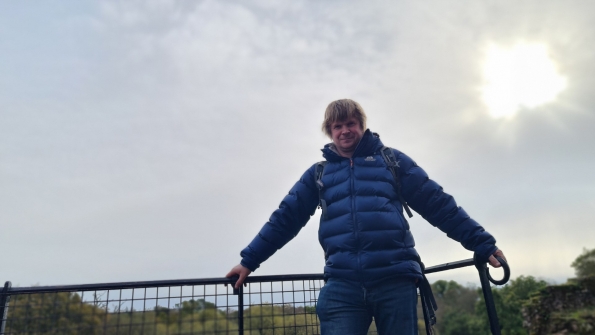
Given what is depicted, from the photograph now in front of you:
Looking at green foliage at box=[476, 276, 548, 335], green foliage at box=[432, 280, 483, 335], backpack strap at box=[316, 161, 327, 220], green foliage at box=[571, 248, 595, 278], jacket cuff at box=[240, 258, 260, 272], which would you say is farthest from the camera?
green foliage at box=[432, 280, 483, 335]

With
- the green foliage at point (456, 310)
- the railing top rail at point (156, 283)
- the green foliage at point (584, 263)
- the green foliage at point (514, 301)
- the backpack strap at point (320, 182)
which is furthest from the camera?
the green foliage at point (456, 310)

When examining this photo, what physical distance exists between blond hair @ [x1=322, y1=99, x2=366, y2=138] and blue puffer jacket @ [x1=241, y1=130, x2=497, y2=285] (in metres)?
0.12

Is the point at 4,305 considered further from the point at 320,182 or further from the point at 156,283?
the point at 320,182

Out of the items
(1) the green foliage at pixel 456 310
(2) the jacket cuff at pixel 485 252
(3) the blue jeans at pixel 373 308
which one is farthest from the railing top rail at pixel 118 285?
(1) the green foliage at pixel 456 310

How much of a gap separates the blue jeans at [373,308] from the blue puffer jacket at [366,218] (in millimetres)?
51

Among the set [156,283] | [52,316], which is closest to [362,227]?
[156,283]

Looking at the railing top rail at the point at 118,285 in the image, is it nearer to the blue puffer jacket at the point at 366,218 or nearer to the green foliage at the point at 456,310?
the blue puffer jacket at the point at 366,218

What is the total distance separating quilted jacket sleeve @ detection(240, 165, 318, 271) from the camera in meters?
1.96

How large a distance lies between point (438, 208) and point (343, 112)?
0.70 meters

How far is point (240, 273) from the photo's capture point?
1.89 m

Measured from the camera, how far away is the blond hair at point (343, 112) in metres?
1.98

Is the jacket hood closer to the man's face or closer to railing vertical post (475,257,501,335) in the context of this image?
the man's face

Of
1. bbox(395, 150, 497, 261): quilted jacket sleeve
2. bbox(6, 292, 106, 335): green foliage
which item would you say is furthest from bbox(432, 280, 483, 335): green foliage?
bbox(6, 292, 106, 335): green foliage

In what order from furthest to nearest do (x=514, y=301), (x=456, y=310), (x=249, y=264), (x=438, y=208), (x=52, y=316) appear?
(x=456, y=310) → (x=514, y=301) → (x=249, y=264) → (x=438, y=208) → (x=52, y=316)
